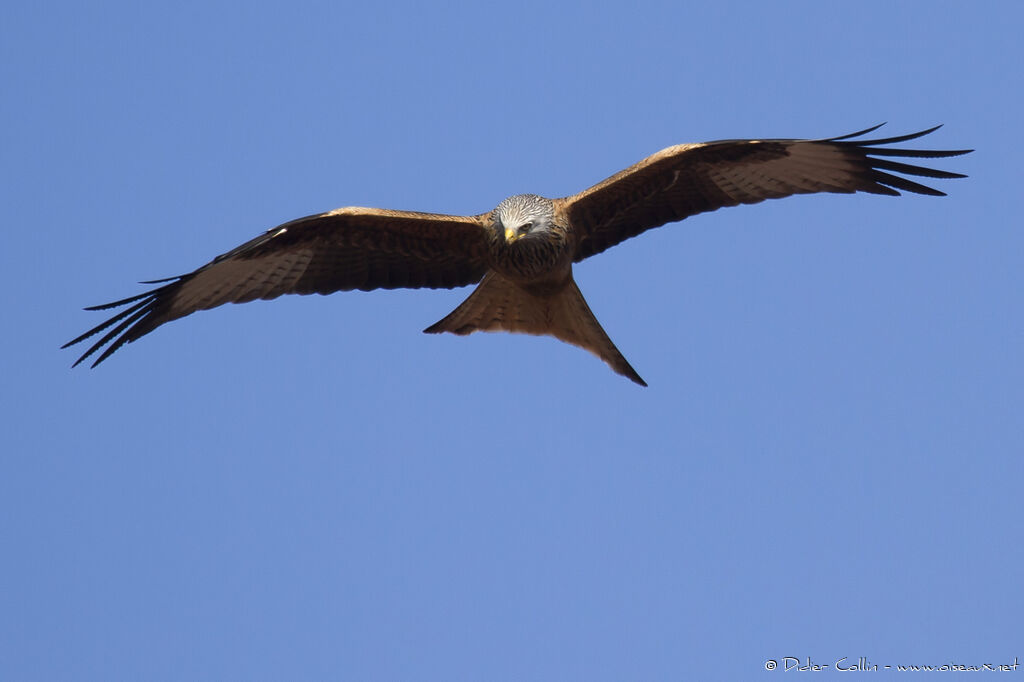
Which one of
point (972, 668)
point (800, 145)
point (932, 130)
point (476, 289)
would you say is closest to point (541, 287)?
point (476, 289)

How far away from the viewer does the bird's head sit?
9.09 meters

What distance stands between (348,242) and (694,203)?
2.36 metres

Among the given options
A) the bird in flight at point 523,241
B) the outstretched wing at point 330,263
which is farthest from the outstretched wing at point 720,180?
the outstretched wing at point 330,263

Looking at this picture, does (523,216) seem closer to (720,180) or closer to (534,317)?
(534,317)

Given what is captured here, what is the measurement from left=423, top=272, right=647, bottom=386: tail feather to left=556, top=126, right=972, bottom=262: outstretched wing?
1.40 feet

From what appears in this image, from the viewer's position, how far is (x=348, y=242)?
980 cm

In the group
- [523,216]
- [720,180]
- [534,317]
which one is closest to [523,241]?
[523,216]

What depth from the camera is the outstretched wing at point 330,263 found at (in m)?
9.44

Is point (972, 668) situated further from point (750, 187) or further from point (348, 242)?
point (348, 242)

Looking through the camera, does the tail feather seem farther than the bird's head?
Yes

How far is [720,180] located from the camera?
962 cm

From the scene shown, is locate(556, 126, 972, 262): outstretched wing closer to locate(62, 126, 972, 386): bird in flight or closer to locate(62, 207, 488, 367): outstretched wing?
locate(62, 126, 972, 386): bird in flight

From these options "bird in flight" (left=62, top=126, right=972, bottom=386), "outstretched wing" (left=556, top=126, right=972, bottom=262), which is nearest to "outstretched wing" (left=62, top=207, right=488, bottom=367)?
"bird in flight" (left=62, top=126, right=972, bottom=386)

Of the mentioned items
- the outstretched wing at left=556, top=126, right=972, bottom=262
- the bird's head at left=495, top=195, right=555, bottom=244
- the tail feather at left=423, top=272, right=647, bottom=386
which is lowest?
the tail feather at left=423, top=272, right=647, bottom=386
